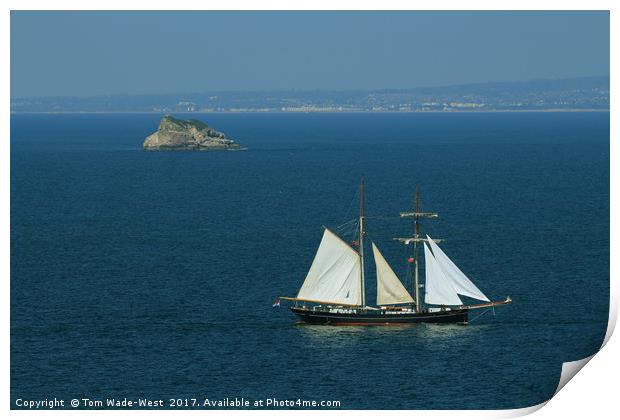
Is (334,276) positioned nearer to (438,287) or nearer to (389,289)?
(389,289)

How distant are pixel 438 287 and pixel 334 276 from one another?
6880 mm

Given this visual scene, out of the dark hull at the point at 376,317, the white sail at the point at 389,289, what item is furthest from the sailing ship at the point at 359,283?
the dark hull at the point at 376,317

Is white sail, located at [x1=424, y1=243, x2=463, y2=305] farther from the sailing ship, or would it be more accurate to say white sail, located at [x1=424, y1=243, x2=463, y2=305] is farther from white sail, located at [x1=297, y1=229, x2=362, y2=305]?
white sail, located at [x1=297, y1=229, x2=362, y2=305]

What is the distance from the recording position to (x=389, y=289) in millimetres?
84438

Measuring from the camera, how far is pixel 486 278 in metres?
97.1

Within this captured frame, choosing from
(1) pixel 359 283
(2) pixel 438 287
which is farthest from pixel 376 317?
(2) pixel 438 287

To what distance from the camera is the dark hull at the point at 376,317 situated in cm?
8262

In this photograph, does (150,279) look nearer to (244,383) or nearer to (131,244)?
(131,244)

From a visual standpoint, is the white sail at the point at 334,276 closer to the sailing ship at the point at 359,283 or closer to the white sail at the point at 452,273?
the sailing ship at the point at 359,283

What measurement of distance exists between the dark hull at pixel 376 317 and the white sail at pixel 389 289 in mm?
1679

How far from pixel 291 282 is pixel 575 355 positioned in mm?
26621
